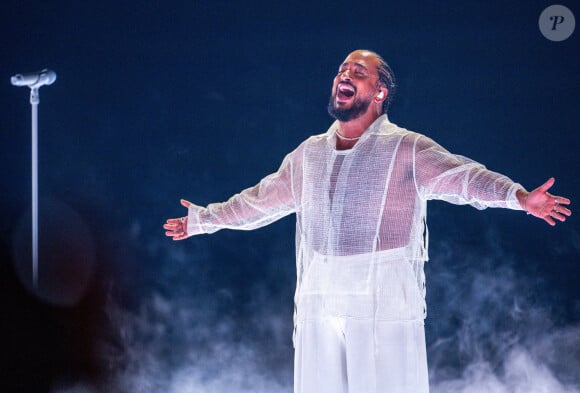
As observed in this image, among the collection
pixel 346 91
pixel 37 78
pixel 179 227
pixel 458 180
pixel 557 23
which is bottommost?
pixel 179 227

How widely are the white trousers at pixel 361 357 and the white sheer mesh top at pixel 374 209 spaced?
Result: 46 millimetres

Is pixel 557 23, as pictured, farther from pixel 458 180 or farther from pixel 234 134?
pixel 234 134

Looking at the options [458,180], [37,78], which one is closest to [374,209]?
[458,180]

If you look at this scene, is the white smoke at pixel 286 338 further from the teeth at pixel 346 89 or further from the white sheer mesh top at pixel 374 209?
the teeth at pixel 346 89

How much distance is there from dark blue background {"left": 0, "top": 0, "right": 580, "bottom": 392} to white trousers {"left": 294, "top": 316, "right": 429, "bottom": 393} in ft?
2.70

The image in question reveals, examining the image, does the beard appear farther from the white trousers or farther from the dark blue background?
the white trousers

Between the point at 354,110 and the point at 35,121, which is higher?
the point at 35,121

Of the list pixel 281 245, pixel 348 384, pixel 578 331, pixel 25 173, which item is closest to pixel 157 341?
pixel 281 245

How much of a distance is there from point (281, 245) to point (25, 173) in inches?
54.3

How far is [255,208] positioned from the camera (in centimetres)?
330

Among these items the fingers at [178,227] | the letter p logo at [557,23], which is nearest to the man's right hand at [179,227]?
the fingers at [178,227]

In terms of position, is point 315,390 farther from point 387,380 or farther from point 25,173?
point 25,173

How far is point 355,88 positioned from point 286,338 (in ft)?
4.29

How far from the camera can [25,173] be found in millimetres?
4145
